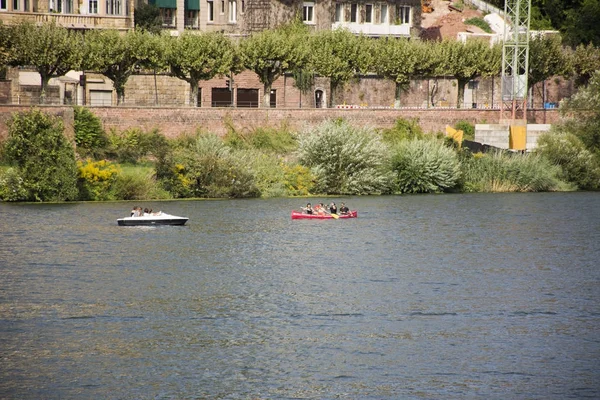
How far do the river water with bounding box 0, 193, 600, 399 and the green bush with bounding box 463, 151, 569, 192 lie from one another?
59.9 feet

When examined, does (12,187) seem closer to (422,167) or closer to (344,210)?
(344,210)

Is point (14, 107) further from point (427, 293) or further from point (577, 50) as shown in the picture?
point (577, 50)

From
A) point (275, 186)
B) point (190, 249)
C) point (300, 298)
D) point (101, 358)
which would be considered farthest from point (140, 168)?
point (101, 358)

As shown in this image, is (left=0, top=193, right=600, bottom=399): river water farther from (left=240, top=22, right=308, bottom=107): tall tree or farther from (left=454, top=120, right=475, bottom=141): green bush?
(left=454, top=120, right=475, bottom=141): green bush

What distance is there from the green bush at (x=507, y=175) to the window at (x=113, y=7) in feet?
117

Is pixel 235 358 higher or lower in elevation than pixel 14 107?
lower

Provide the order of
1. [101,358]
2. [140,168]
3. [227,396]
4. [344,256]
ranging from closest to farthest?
[227,396] → [101,358] → [344,256] → [140,168]

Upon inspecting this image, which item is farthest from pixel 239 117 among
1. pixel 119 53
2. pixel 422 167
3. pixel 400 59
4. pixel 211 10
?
pixel 211 10

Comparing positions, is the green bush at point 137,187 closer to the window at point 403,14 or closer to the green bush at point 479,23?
the window at point 403,14

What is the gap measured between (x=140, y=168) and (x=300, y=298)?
3748cm

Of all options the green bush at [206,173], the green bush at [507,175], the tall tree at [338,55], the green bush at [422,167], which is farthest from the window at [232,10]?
the green bush at [206,173]

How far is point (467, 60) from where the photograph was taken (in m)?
99.1

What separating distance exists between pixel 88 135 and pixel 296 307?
4198 cm

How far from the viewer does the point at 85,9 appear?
10331 cm
